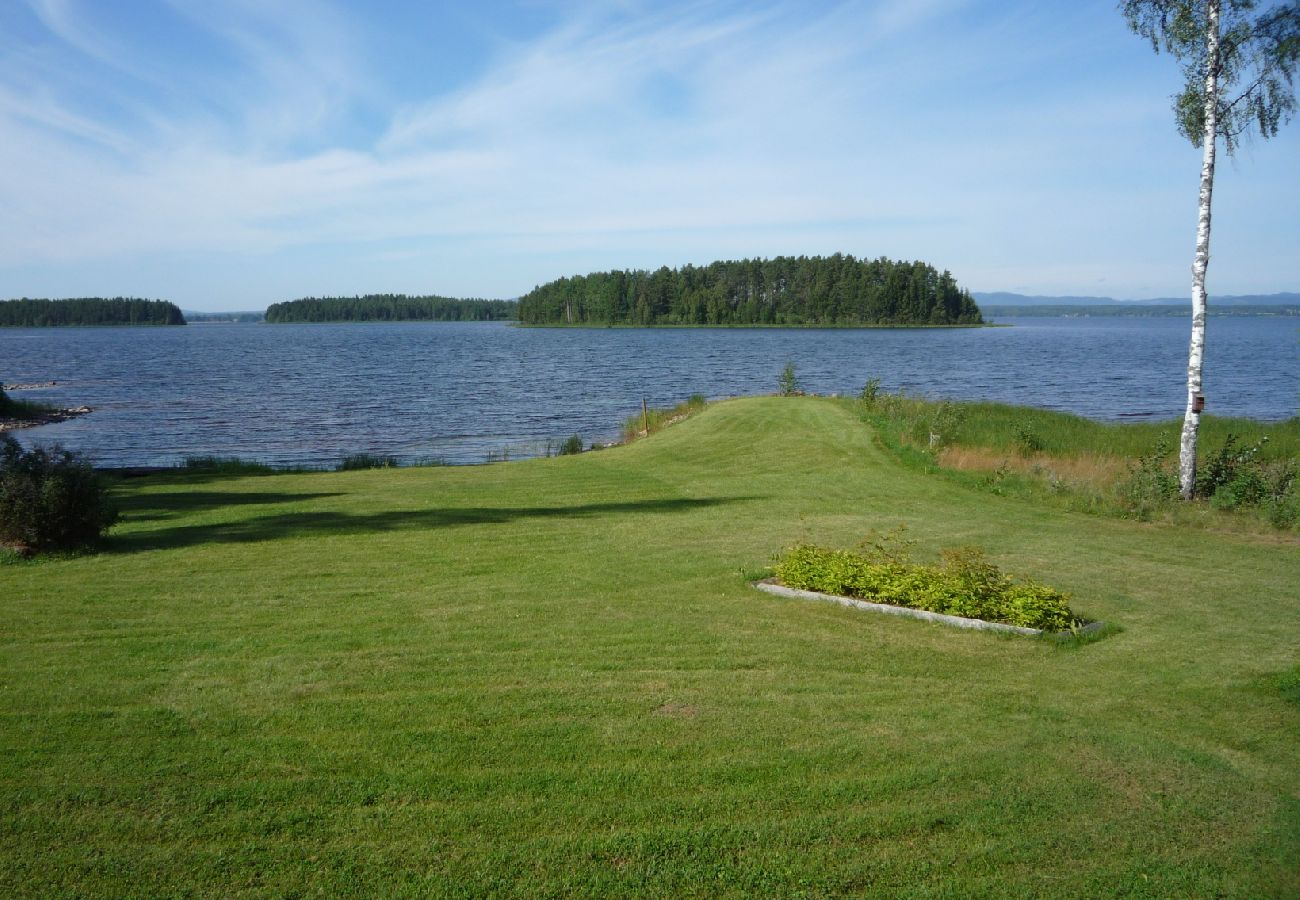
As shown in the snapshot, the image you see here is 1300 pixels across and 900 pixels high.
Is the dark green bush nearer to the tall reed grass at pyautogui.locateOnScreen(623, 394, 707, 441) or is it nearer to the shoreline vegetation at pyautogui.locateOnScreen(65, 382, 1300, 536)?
the shoreline vegetation at pyautogui.locateOnScreen(65, 382, 1300, 536)

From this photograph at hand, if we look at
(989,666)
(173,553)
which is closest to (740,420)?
(173,553)

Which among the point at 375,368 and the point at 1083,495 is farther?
the point at 375,368

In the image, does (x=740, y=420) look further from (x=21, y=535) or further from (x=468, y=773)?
(x=468, y=773)

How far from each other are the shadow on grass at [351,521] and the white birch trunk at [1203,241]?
840 cm

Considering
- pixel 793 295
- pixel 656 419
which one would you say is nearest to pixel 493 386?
pixel 656 419

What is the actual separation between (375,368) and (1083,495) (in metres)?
75.4

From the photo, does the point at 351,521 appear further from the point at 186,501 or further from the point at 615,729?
the point at 615,729

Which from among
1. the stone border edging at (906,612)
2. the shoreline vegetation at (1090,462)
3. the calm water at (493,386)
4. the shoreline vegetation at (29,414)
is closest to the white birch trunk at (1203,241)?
the shoreline vegetation at (1090,462)

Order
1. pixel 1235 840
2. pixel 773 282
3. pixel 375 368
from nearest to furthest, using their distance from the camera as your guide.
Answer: pixel 1235 840
pixel 375 368
pixel 773 282

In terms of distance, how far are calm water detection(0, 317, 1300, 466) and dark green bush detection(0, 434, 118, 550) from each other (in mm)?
19653

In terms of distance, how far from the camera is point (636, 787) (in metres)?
5.95

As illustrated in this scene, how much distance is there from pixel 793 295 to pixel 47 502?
16261 centimetres

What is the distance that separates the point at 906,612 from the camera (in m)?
9.97

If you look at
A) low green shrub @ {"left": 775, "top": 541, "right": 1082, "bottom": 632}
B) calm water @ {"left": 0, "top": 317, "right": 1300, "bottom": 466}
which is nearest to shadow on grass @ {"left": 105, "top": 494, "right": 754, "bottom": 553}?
low green shrub @ {"left": 775, "top": 541, "right": 1082, "bottom": 632}
